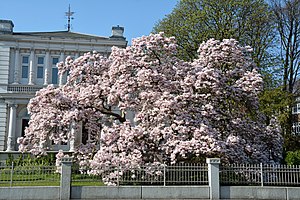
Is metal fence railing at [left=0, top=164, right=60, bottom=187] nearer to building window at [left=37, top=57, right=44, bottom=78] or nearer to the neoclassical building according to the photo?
the neoclassical building

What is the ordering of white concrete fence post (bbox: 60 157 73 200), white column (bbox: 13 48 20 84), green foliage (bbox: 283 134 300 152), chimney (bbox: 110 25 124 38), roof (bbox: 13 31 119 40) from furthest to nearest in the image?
chimney (bbox: 110 25 124 38) < roof (bbox: 13 31 119 40) < white column (bbox: 13 48 20 84) < green foliage (bbox: 283 134 300 152) < white concrete fence post (bbox: 60 157 73 200)

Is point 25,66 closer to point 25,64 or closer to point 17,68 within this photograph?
point 25,64

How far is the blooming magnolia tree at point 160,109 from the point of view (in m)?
13.7

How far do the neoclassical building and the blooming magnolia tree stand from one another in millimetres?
10945

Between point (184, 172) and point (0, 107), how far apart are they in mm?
18907

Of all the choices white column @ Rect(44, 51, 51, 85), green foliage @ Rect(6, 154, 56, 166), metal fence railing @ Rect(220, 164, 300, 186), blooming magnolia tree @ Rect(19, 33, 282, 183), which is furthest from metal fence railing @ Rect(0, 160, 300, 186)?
white column @ Rect(44, 51, 51, 85)

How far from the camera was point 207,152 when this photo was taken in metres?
13.0

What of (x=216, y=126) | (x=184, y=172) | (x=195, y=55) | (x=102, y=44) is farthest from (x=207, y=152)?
(x=102, y=44)

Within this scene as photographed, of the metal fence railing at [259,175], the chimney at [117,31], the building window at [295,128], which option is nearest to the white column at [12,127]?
the chimney at [117,31]

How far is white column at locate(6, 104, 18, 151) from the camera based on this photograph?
984 inches

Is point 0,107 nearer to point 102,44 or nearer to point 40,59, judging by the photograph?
point 40,59

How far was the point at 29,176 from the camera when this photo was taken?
40.9 feet

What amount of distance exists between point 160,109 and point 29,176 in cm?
601

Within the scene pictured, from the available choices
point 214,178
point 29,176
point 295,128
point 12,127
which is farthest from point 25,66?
point 295,128
